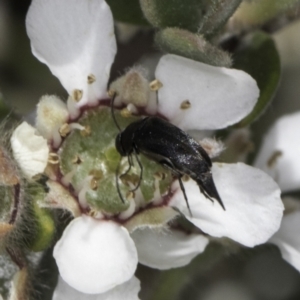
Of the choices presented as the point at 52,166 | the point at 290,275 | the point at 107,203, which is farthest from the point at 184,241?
the point at 290,275

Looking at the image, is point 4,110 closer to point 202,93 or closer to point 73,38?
point 73,38

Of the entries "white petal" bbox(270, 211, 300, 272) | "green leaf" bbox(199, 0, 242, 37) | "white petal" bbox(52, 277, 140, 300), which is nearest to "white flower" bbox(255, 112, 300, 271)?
"white petal" bbox(270, 211, 300, 272)

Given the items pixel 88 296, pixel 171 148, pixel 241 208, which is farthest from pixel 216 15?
pixel 88 296

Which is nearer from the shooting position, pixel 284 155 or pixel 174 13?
pixel 174 13

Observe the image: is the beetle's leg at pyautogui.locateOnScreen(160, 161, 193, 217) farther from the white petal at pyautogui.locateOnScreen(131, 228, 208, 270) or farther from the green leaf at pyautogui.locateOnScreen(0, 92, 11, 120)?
the green leaf at pyautogui.locateOnScreen(0, 92, 11, 120)

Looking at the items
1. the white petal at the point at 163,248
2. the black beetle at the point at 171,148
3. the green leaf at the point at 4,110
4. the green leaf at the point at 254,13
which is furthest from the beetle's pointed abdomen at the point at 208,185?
the green leaf at the point at 254,13

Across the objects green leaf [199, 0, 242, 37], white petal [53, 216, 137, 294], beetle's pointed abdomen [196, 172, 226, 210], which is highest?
green leaf [199, 0, 242, 37]

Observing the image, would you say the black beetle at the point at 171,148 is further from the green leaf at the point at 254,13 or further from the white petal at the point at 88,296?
the green leaf at the point at 254,13
